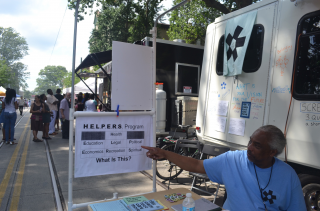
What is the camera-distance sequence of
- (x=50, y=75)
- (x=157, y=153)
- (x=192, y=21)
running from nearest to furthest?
(x=157, y=153) → (x=192, y=21) → (x=50, y=75)

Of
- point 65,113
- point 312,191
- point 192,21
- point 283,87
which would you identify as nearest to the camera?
point 312,191

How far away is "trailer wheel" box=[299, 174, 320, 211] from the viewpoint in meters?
3.13

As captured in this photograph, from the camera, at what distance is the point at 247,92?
3885 mm

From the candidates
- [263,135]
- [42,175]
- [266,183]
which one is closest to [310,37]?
[263,135]

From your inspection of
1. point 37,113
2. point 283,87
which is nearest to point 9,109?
point 37,113

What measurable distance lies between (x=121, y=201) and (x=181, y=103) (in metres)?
4.53

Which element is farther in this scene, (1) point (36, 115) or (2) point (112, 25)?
(2) point (112, 25)

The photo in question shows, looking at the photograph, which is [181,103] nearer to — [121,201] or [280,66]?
[280,66]

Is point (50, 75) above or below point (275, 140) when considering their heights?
above

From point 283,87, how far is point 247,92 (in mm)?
603

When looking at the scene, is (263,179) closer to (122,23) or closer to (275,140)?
(275,140)

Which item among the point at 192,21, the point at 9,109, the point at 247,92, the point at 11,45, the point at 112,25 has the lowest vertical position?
the point at 9,109

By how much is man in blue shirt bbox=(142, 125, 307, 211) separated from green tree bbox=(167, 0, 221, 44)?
1369cm

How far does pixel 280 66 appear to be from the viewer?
3443 millimetres
